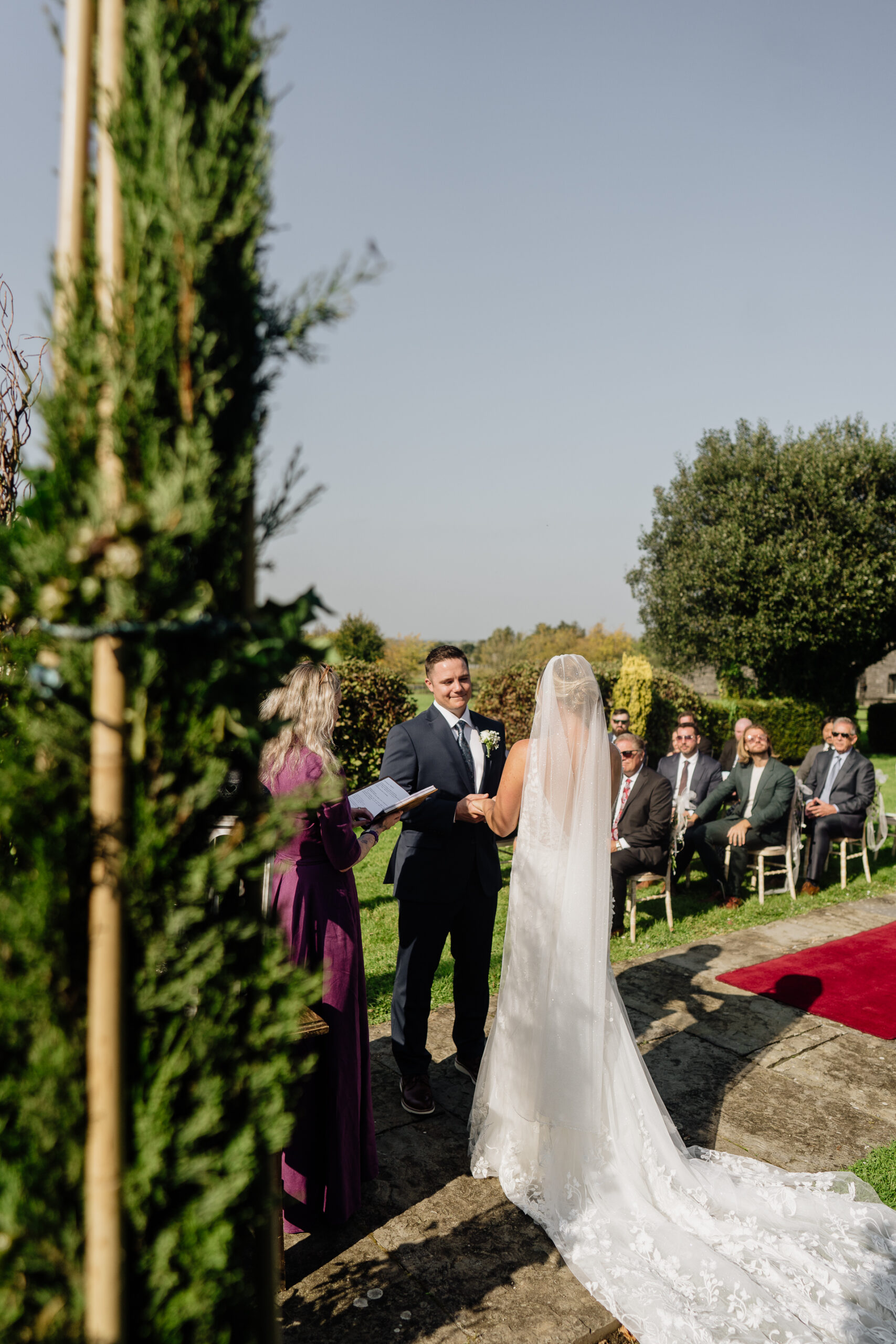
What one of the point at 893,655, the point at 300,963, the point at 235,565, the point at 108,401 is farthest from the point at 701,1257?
the point at 893,655

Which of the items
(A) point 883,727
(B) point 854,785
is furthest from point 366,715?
(A) point 883,727

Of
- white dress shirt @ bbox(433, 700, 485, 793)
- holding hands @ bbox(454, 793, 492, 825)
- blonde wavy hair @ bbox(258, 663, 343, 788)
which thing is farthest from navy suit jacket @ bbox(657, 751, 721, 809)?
blonde wavy hair @ bbox(258, 663, 343, 788)

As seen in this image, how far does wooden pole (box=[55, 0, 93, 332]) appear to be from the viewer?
1.53 m

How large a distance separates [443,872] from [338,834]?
1.15m

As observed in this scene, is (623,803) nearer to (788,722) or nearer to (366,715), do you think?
(366,715)

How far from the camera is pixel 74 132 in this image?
1.54 meters

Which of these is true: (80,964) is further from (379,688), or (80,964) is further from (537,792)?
(379,688)

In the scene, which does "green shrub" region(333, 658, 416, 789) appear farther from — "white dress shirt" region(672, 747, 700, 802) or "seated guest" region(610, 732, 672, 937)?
"seated guest" region(610, 732, 672, 937)

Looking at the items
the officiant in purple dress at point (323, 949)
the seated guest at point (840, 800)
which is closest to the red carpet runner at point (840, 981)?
the seated guest at point (840, 800)

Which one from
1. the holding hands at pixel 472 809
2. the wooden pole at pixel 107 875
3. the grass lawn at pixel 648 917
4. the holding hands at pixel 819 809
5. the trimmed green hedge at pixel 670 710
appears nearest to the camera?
the wooden pole at pixel 107 875

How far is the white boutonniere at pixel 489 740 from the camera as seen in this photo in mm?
4883

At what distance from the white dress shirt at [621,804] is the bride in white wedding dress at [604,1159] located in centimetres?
398

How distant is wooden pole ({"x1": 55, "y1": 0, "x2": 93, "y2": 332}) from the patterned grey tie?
11.5 ft

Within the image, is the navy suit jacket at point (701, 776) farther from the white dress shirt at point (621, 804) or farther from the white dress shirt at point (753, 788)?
the white dress shirt at point (621, 804)
